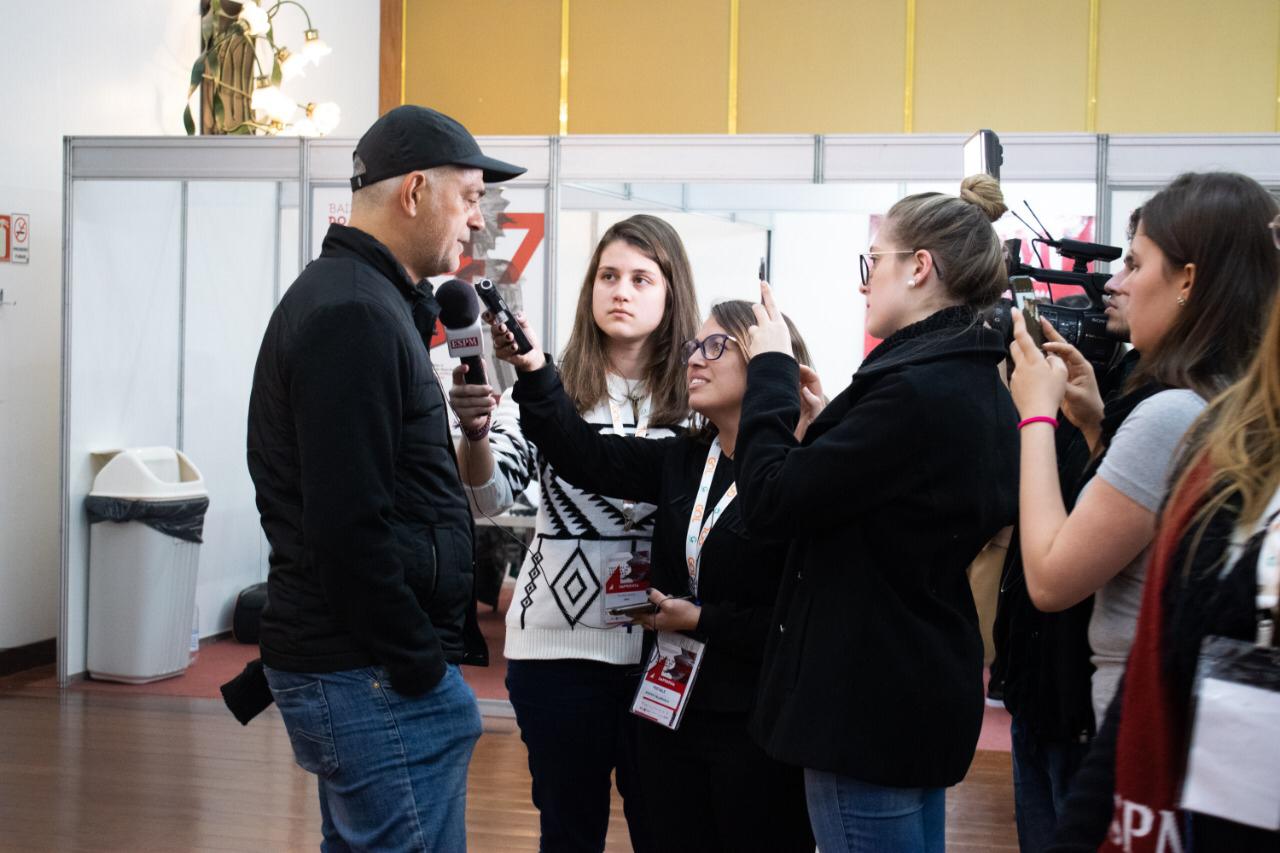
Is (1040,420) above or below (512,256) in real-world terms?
below

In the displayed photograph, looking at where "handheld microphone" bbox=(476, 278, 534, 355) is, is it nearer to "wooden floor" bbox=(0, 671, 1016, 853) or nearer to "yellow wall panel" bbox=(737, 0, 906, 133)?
"wooden floor" bbox=(0, 671, 1016, 853)

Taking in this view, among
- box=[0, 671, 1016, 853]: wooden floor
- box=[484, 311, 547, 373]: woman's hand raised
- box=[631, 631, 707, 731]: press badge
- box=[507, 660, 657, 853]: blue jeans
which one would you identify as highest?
box=[484, 311, 547, 373]: woman's hand raised

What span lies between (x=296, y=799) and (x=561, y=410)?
244cm

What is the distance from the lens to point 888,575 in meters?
1.71

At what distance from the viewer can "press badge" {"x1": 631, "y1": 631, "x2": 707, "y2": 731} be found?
2133mm

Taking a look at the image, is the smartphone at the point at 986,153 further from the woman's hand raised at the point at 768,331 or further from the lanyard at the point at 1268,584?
the lanyard at the point at 1268,584

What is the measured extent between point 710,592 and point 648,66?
301 inches

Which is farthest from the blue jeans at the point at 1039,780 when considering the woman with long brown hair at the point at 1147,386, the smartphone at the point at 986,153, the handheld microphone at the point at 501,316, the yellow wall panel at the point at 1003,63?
the yellow wall panel at the point at 1003,63

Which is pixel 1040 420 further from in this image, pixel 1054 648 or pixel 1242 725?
A: pixel 1242 725

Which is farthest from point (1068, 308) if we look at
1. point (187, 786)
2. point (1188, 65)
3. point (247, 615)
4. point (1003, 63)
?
point (1188, 65)

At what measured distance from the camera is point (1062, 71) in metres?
8.66

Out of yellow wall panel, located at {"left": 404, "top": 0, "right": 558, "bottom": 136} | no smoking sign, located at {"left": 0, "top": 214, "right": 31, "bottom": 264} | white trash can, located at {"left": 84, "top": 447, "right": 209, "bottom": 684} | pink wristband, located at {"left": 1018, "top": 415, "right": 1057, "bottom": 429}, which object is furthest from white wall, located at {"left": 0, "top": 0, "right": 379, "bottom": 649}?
pink wristband, located at {"left": 1018, "top": 415, "right": 1057, "bottom": 429}

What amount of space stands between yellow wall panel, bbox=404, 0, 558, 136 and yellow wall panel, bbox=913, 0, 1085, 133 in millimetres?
2623

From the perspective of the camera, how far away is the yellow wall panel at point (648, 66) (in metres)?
9.09
